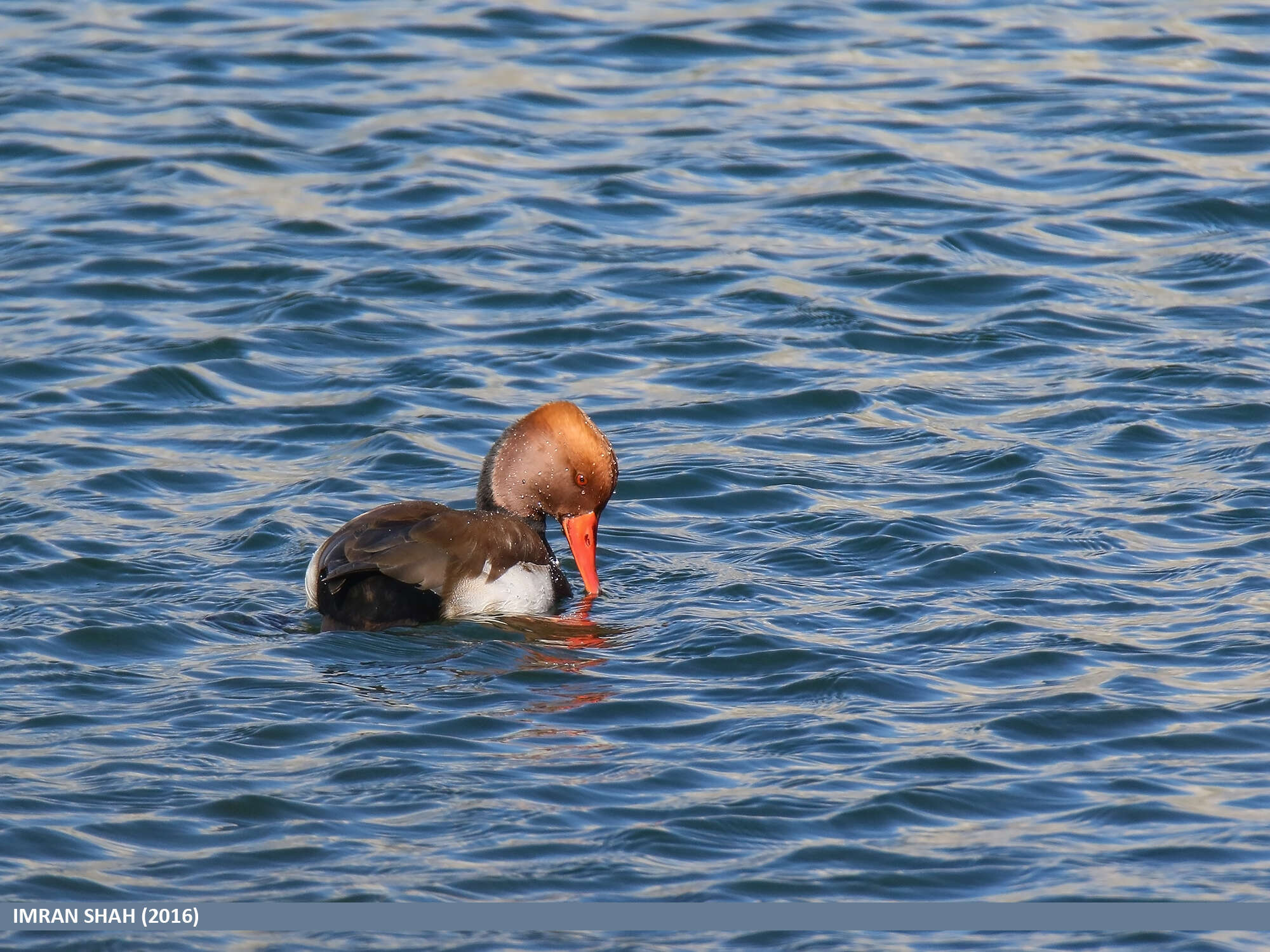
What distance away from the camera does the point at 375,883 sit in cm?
487

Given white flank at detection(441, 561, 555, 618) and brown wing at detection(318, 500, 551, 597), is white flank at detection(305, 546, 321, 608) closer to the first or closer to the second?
brown wing at detection(318, 500, 551, 597)

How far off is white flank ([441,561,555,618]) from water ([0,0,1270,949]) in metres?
0.09

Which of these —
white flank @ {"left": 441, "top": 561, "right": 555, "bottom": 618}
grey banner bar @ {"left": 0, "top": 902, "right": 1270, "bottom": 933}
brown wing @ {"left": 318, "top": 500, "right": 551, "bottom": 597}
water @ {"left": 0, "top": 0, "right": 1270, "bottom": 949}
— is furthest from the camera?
white flank @ {"left": 441, "top": 561, "right": 555, "bottom": 618}

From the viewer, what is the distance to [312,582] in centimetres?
668

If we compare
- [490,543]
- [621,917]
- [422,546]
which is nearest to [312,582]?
[422,546]

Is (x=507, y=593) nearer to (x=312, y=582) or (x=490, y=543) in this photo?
(x=490, y=543)

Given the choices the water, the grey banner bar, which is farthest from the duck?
the grey banner bar

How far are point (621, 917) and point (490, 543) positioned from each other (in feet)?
7.22

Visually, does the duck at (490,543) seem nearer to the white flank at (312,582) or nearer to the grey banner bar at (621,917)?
the white flank at (312,582)

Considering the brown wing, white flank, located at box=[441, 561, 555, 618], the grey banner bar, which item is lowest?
the grey banner bar

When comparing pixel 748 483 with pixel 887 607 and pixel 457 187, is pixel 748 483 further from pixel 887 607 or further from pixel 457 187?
pixel 457 187

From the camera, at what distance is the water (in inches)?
207

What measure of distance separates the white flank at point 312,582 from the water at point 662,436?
0.16 metres

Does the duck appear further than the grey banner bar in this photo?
Yes
